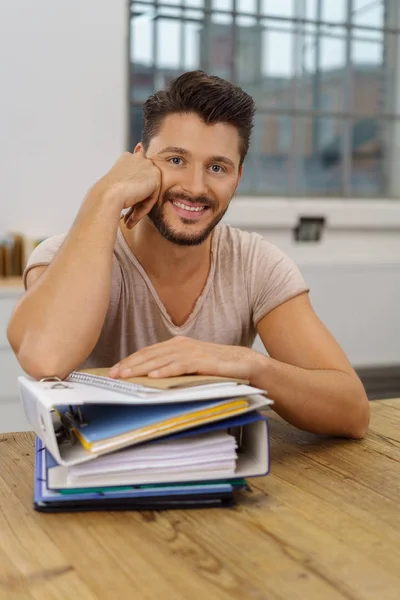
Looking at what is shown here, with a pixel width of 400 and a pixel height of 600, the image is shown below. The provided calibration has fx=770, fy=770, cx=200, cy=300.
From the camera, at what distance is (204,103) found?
156 centimetres

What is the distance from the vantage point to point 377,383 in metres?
3.89

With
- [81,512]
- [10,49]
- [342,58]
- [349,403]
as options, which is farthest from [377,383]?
[81,512]

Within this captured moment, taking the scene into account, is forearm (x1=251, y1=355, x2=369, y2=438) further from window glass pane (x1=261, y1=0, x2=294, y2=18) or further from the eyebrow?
window glass pane (x1=261, y1=0, x2=294, y2=18)

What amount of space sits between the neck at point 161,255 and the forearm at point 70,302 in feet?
0.67

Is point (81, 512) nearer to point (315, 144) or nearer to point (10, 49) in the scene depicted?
point (10, 49)

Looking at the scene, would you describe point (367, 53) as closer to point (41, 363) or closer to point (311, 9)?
point (311, 9)

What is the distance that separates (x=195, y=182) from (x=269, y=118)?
252cm

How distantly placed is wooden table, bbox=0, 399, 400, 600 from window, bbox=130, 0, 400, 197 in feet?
9.40

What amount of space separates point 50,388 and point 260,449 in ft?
0.86

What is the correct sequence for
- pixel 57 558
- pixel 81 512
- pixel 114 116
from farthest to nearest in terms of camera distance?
pixel 114 116
pixel 81 512
pixel 57 558

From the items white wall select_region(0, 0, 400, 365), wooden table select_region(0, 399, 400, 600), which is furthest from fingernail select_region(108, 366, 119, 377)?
white wall select_region(0, 0, 400, 365)

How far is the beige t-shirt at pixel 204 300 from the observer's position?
1629 mm

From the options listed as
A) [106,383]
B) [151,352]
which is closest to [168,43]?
[151,352]

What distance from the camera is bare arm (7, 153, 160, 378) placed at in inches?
50.9
